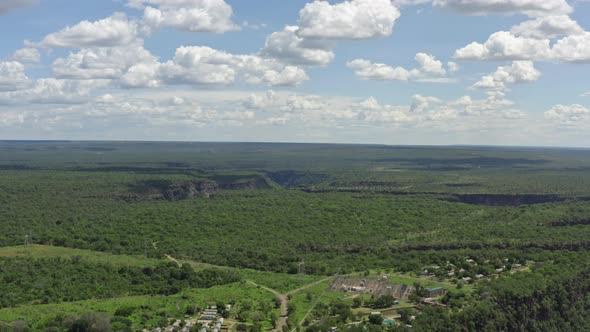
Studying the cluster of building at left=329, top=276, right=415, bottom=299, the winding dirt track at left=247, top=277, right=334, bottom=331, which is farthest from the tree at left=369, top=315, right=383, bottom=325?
the cluster of building at left=329, top=276, right=415, bottom=299

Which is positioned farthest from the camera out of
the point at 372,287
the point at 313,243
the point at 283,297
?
the point at 313,243

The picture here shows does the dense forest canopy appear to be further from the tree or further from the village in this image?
the tree

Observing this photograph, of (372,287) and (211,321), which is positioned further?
(372,287)

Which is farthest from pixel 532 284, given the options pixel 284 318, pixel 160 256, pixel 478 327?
pixel 160 256

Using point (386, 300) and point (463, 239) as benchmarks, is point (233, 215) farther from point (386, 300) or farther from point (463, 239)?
point (386, 300)

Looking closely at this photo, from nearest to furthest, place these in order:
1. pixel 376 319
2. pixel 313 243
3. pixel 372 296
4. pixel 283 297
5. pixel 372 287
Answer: pixel 376 319
pixel 372 296
pixel 283 297
pixel 372 287
pixel 313 243

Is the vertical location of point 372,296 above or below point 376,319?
above

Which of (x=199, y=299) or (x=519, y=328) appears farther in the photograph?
(x=199, y=299)

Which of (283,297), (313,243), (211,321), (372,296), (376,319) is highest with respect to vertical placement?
(313,243)

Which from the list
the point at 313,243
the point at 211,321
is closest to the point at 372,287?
the point at 211,321

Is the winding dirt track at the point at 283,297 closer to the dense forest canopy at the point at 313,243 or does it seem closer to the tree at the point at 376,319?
Result: the dense forest canopy at the point at 313,243

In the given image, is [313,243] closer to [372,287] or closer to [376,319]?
[372,287]
